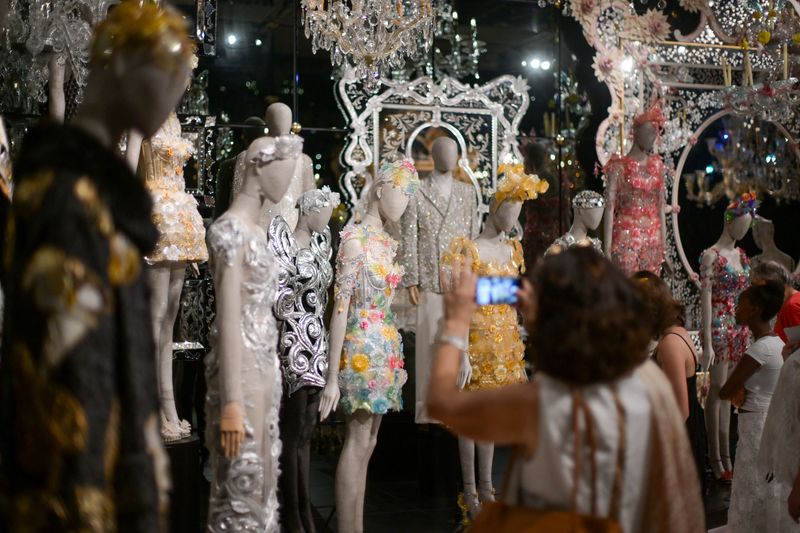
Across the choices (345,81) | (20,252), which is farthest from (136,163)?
(20,252)

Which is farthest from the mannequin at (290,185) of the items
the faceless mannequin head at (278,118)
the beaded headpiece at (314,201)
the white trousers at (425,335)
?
the white trousers at (425,335)

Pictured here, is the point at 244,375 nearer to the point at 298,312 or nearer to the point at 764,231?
the point at 298,312

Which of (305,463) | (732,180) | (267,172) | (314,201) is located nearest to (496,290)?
(267,172)

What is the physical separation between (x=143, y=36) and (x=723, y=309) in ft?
19.4

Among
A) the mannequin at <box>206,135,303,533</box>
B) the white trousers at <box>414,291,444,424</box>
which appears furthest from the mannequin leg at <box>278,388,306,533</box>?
the mannequin at <box>206,135,303,533</box>

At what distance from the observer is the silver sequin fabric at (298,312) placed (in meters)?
4.79

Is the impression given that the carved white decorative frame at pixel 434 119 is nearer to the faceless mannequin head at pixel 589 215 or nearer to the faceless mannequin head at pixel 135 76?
the faceless mannequin head at pixel 589 215

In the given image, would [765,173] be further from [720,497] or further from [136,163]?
[136,163]

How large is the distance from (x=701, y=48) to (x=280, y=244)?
16.4ft

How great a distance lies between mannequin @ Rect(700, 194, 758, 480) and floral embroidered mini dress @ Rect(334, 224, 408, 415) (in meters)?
3.05

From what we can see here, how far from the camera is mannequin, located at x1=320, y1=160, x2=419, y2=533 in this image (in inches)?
188

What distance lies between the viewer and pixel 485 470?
5.50 metres

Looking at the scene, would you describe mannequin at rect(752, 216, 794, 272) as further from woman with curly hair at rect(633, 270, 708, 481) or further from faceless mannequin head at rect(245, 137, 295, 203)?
faceless mannequin head at rect(245, 137, 295, 203)

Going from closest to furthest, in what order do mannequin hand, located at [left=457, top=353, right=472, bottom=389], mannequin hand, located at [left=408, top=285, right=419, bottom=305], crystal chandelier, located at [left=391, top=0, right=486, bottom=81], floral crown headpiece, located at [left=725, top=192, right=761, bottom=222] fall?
mannequin hand, located at [left=457, top=353, right=472, bottom=389]
mannequin hand, located at [left=408, top=285, right=419, bottom=305]
floral crown headpiece, located at [left=725, top=192, right=761, bottom=222]
crystal chandelier, located at [left=391, top=0, right=486, bottom=81]
